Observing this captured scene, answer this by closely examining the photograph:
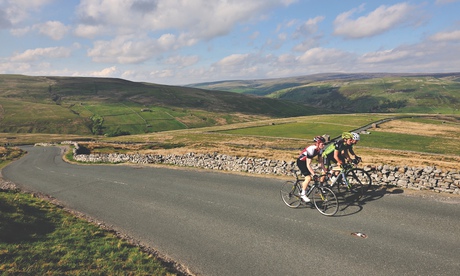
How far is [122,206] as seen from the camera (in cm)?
1645

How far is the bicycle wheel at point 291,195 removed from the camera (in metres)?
13.9

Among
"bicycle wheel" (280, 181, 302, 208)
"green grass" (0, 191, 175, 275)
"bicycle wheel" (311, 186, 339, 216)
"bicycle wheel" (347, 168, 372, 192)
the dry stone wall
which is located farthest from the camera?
the dry stone wall

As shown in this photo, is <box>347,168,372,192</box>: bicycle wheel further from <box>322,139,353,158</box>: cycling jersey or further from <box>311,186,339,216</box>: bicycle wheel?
<box>311,186,339,216</box>: bicycle wheel

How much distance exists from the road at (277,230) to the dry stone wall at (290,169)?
6.82 feet

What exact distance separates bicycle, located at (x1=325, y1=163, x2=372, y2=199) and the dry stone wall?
54.4 inches

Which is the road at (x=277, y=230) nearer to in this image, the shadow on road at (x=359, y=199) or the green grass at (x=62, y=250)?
the shadow on road at (x=359, y=199)

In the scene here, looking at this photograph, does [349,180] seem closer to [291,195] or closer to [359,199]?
[359,199]

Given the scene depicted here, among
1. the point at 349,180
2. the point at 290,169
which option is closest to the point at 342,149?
the point at 349,180

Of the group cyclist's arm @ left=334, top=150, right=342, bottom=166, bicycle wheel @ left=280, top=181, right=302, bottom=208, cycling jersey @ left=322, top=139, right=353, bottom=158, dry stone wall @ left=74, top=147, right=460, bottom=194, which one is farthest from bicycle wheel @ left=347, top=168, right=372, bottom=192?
bicycle wheel @ left=280, top=181, right=302, bottom=208

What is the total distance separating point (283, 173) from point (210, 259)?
38.2ft

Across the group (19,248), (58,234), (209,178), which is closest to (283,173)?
(209,178)

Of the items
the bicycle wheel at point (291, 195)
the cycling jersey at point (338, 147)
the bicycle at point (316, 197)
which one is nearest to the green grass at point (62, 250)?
the bicycle wheel at point (291, 195)

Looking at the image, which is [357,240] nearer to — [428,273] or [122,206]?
[428,273]

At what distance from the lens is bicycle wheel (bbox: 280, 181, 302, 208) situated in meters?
13.9
